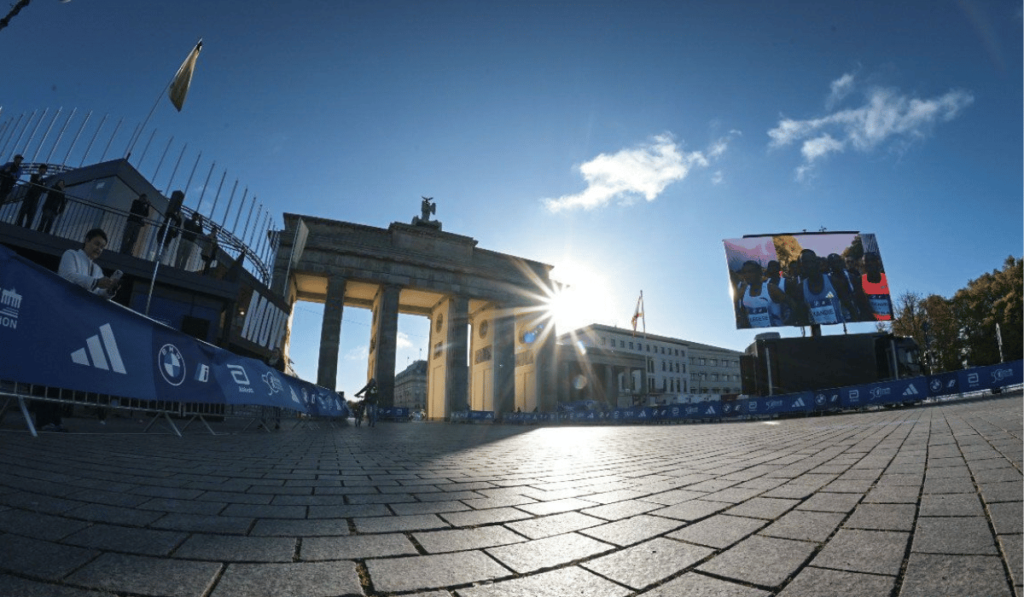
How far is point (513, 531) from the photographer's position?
199 centimetres

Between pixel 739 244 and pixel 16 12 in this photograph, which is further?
pixel 739 244

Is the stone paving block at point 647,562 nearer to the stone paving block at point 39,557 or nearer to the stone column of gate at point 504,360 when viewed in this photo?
the stone paving block at point 39,557

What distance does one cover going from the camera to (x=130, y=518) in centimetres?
201

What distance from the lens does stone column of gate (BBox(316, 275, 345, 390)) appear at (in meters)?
26.3

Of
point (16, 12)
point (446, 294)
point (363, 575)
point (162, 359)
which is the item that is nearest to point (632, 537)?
point (363, 575)

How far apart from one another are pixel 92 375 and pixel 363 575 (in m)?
5.46

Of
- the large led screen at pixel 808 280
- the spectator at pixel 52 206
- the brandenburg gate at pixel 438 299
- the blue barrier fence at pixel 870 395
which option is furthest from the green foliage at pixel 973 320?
the spectator at pixel 52 206

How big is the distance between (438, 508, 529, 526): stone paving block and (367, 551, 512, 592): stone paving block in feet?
1.72

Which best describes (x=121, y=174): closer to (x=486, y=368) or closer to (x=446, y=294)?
(x=446, y=294)

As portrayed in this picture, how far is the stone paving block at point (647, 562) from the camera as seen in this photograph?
142 centimetres

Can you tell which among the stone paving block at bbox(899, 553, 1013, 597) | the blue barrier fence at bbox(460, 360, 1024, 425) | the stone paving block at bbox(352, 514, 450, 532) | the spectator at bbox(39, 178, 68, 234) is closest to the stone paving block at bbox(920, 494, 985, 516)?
the stone paving block at bbox(899, 553, 1013, 597)

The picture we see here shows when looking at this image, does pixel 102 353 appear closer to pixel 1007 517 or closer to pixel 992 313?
pixel 1007 517

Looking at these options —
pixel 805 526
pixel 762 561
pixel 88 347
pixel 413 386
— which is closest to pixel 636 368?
pixel 413 386

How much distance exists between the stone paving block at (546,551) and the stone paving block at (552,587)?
10 centimetres
